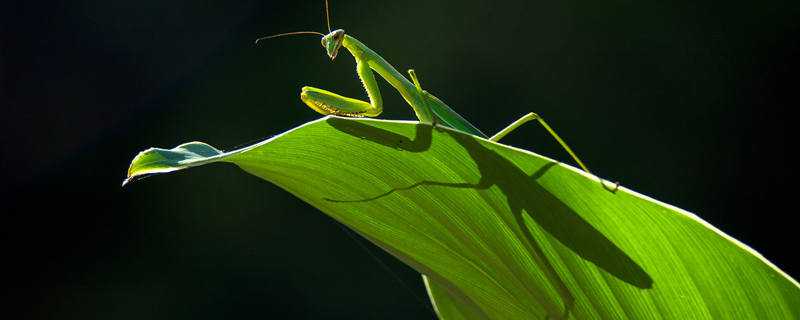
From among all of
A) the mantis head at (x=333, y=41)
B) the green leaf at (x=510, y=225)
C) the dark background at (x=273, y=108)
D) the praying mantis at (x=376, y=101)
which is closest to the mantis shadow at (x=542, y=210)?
the green leaf at (x=510, y=225)

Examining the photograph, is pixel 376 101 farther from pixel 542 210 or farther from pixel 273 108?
pixel 273 108

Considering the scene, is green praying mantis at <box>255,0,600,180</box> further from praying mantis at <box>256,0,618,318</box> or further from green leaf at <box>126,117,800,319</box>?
green leaf at <box>126,117,800,319</box>

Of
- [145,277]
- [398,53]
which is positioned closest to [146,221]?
[145,277]

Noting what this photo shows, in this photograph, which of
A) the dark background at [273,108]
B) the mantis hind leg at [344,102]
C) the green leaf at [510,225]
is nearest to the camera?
the green leaf at [510,225]

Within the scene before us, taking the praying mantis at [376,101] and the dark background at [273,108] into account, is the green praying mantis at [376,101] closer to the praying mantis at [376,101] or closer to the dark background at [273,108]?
the praying mantis at [376,101]

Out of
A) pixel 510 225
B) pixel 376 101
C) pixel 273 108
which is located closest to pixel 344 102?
pixel 376 101

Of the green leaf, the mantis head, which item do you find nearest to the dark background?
the mantis head

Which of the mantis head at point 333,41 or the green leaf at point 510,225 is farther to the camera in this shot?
the mantis head at point 333,41
